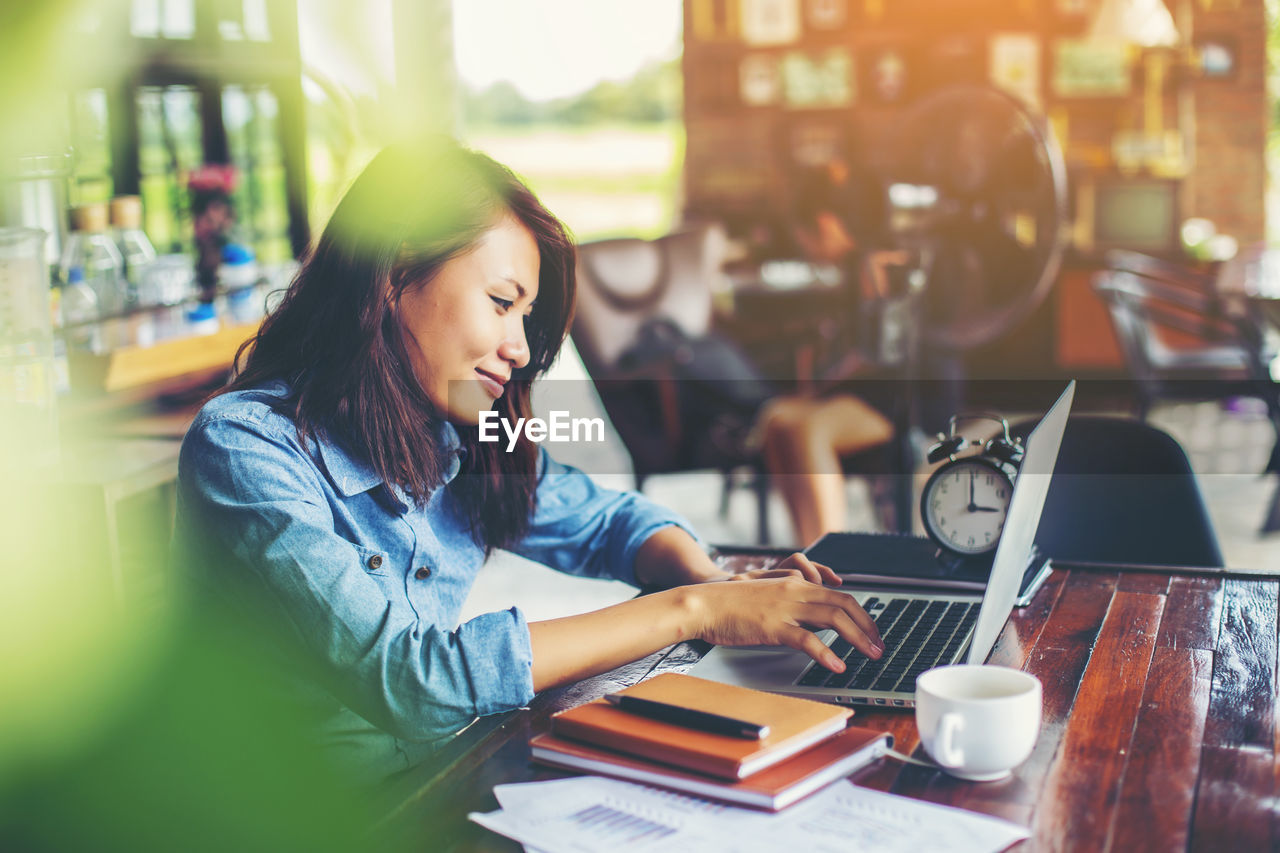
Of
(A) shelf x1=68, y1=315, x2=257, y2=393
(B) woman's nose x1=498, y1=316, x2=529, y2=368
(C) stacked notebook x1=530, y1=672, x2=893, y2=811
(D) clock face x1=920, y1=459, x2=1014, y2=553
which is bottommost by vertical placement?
(C) stacked notebook x1=530, y1=672, x2=893, y2=811

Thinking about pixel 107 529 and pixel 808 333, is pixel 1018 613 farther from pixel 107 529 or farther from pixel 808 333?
pixel 808 333

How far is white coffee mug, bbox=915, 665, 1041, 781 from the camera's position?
31.6 inches

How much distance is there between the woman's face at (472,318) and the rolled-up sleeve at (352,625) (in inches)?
9.3

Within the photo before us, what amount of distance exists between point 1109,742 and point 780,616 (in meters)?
0.29

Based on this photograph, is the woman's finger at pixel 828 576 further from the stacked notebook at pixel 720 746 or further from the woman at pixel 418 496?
the stacked notebook at pixel 720 746

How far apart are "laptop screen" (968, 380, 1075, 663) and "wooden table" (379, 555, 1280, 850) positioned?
0.24 ft

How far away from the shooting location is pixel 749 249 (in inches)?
246

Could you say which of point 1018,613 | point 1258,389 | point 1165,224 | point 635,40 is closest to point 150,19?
point 1018,613

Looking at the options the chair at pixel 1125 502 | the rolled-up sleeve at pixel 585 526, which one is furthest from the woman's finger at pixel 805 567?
the chair at pixel 1125 502

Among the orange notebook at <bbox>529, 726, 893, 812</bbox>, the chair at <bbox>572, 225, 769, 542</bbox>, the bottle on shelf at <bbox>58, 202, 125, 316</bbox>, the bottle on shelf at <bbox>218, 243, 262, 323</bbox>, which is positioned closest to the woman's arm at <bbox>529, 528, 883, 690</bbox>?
the orange notebook at <bbox>529, 726, 893, 812</bbox>

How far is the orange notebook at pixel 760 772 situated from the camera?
0.80m

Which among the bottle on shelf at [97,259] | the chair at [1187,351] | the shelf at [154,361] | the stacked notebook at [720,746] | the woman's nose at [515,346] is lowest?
the chair at [1187,351]

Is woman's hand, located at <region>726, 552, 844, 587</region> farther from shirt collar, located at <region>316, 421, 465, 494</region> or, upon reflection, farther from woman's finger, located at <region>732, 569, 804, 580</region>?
shirt collar, located at <region>316, 421, 465, 494</region>

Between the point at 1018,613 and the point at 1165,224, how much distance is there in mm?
5164
